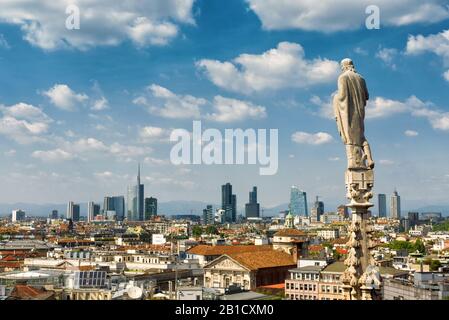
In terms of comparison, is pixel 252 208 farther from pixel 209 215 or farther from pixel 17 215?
pixel 17 215

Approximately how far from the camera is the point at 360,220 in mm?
4781

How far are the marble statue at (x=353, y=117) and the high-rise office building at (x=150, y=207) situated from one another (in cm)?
15215

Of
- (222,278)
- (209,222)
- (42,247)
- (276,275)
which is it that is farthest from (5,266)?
(209,222)

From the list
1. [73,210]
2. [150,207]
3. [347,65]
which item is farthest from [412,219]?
[347,65]

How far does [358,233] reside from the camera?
4.81 metres

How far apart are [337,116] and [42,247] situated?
70.4 m

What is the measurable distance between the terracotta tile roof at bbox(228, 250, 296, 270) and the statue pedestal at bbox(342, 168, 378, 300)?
126 feet

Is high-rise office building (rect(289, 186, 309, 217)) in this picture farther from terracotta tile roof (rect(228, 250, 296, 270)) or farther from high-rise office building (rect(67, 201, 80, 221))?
terracotta tile roof (rect(228, 250, 296, 270))

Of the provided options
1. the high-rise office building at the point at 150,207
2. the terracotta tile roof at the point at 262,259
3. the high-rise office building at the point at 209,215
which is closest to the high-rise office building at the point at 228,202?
the high-rise office building at the point at 209,215

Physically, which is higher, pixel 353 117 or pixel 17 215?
pixel 17 215

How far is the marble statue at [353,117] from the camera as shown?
466 centimetres

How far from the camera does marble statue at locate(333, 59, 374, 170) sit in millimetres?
4664

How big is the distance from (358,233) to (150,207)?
503 feet
